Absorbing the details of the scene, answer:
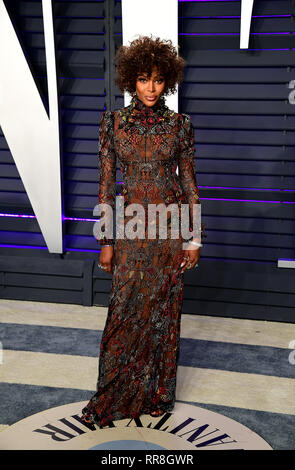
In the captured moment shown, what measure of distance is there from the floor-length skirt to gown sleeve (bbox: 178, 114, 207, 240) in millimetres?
202

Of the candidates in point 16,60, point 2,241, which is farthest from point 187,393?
point 16,60

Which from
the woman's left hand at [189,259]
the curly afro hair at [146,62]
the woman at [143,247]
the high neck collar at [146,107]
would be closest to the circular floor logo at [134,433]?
the woman at [143,247]

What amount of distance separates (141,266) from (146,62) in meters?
0.94

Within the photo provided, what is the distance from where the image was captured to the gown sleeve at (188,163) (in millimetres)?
2818

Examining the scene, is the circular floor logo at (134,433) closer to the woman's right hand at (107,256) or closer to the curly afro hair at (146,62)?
the woman's right hand at (107,256)

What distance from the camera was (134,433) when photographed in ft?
8.98

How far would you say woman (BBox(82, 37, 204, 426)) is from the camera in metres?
2.75

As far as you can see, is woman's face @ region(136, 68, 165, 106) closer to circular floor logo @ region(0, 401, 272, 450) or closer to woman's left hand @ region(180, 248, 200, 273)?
woman's left hand @ region(180, 248, 200, 273)

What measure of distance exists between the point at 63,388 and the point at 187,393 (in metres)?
0.67

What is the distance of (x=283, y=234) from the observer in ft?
14.3
